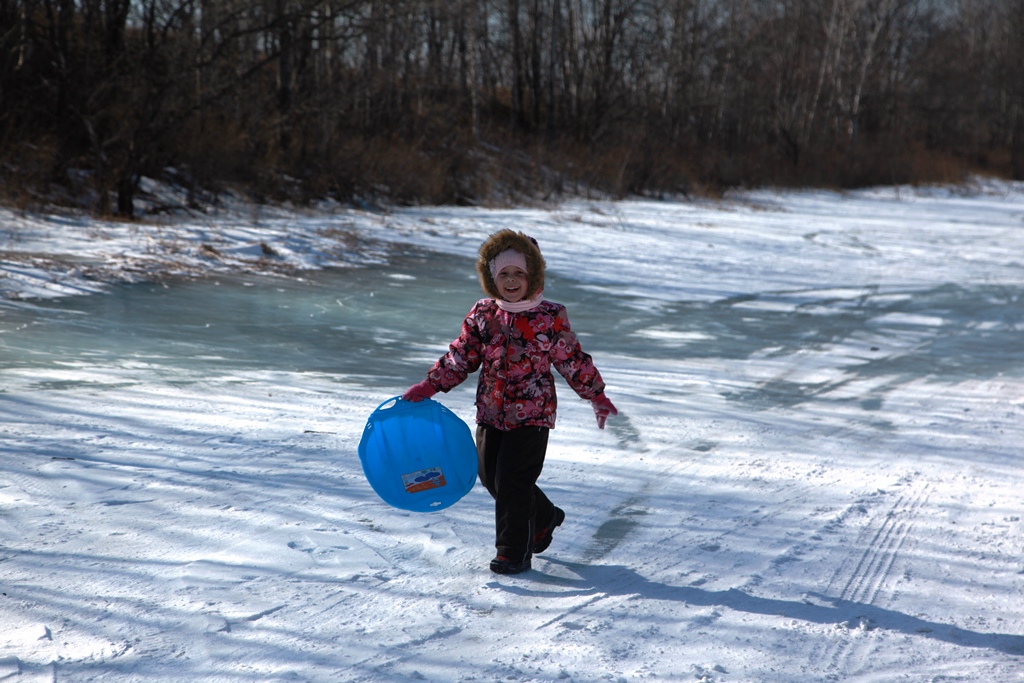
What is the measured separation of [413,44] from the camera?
24875 mm

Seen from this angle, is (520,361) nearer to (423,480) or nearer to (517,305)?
(517,305)

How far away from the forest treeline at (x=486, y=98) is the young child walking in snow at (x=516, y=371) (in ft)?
36.8

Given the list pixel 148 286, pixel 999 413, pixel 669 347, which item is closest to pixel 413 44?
pixel 148 286

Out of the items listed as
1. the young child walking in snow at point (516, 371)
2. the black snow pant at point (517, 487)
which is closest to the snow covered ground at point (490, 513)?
the black snow pant at point (517, 487)

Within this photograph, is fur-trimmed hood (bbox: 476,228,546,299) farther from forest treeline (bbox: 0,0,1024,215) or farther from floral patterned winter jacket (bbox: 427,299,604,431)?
forest treeline (bbox: 0,0,1024,215)

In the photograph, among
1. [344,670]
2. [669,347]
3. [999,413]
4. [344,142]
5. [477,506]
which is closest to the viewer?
[344,670]

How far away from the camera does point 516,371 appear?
3141mm

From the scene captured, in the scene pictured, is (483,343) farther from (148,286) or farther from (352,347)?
(148,286)

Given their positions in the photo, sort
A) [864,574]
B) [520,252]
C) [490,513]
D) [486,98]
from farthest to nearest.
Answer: [486,98], [490,513], [864,574], [520,252]

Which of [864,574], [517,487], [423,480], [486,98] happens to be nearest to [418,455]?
[423,480]

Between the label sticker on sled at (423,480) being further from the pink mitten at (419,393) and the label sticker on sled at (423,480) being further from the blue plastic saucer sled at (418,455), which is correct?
the pink mitten at (419,393)

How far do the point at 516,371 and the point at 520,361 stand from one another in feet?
0.12

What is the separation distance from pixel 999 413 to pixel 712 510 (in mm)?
2683

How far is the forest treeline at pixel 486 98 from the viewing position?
14211 millimetres
